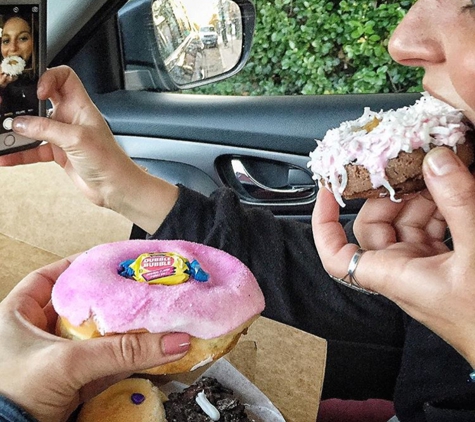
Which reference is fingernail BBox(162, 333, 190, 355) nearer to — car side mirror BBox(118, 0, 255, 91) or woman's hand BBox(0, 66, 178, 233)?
woman's hand BBox(0, 66, 178, 233)

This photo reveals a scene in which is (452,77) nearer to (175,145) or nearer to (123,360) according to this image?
(123,360)

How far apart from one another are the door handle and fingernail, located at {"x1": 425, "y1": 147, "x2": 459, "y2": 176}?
3.62ft

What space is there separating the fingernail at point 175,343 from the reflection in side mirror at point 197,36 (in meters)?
1.40

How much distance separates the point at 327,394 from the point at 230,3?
1257mm

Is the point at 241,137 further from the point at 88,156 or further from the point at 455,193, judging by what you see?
the point at 455,193

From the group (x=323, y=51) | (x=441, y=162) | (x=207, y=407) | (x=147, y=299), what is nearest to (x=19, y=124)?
(x=147, y=299)

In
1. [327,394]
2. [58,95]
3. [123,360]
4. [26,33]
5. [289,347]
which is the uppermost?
[26,33]

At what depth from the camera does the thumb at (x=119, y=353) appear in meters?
0.88

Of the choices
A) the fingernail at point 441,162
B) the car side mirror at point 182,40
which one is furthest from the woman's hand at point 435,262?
the car side mirror at point 182,40

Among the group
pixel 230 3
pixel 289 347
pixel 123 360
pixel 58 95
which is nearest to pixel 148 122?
pixel 230 3

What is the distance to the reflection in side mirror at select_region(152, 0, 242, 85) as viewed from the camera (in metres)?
2.12

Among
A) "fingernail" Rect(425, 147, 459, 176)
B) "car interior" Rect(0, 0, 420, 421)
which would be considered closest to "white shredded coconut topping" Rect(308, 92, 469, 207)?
"fingernail" Rect(425, 147, 459, 176)

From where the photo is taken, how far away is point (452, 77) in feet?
3.28

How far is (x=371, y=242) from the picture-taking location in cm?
119
